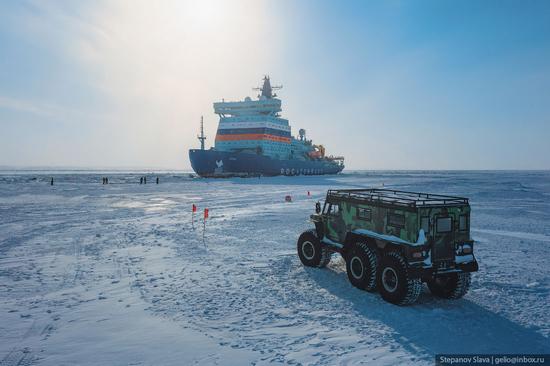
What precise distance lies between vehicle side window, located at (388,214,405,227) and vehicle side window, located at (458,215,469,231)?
3.80ft

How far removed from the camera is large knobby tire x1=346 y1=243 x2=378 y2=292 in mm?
7312

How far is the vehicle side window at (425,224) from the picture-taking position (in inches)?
262

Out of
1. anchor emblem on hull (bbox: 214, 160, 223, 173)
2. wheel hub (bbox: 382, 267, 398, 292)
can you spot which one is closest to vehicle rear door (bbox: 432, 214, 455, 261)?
wheel hub (bbox: 382, 267, 398, 292)

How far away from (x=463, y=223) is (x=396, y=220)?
4.36 feet

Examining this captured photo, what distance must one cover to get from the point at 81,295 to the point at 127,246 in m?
4.41

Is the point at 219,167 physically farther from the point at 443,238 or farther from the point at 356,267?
the point at 443,238

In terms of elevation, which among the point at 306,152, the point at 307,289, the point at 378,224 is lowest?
the point at 307,289

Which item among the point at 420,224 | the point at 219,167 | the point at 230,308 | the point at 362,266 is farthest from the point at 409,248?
the point at 219,167

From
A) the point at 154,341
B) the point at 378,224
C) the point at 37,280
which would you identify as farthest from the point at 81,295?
the point at 378,224

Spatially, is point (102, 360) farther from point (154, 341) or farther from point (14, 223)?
point (14, 223)

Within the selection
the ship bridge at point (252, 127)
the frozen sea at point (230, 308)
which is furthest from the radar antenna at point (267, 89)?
the frozen sea at point (230, 308)

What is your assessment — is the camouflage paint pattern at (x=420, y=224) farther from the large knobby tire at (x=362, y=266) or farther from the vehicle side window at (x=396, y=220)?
the large knobby tire at (x=362, y=266)

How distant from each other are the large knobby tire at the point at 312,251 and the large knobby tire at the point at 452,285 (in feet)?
8.85

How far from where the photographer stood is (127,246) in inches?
445
